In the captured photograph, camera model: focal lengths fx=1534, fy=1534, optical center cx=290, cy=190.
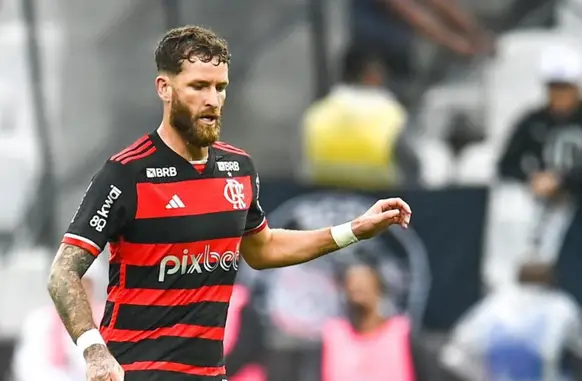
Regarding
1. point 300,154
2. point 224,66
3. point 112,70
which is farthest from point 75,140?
point 224,66

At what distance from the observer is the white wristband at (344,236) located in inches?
224

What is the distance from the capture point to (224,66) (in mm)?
5297

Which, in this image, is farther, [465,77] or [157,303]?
[465,77]

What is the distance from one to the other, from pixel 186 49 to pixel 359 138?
471cm

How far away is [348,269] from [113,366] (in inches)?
177

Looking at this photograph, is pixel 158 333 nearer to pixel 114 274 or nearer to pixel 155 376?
Result: pixel 155 376

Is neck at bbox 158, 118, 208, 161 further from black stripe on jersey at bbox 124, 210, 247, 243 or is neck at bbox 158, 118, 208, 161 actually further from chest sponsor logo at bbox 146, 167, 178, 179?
black stripe on jersey at bbox 124, 210, 247, 243

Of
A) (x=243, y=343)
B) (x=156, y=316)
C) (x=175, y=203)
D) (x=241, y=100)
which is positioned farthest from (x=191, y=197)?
(x=241, y=100)

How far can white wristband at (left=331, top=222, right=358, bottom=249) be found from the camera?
5.70m

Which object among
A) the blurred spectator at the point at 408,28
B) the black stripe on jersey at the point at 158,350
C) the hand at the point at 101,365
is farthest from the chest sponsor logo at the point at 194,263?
the blurred spectator at the point at 408,28

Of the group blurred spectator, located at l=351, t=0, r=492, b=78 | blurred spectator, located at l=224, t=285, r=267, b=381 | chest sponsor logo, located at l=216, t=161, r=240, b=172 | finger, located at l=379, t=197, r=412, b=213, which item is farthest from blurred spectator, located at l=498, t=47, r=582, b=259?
chest sponsor logo, located at l=216, t=161, r=240, b=172

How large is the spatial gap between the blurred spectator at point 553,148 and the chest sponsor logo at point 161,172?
4702mm

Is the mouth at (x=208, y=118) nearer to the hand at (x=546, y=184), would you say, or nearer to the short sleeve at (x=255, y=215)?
the short sleeve at (x=255, y=215)

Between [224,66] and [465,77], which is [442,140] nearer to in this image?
[465,77]
